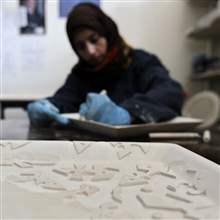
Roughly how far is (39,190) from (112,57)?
90 centimetres

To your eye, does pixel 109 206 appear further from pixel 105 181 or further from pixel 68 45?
pixel 68 45

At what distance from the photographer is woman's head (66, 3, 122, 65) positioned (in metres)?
1.07

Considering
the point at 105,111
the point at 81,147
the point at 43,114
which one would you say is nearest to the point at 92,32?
the point at 43,114

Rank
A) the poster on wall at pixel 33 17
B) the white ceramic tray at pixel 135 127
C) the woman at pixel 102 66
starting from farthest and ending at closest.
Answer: the poster on wall at pixel 33 17
the woman at pixel 102 66
the white ceramic tray at pixel 135 127

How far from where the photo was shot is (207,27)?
5.48 ft

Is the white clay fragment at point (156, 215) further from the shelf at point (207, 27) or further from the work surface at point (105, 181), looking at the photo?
the shelf at point (207, 27)

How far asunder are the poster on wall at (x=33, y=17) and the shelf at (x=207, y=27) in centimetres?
83

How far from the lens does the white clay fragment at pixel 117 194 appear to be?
0.72 feet

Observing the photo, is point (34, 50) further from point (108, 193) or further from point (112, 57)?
point (108, 193)

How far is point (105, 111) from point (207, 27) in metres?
1.27

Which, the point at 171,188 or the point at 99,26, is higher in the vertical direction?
the point at 99,26

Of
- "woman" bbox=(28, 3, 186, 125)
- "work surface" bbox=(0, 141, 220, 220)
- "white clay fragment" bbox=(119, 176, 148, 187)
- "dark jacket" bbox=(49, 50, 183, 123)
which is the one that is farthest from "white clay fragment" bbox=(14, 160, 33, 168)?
"woman" bbox=(28, 3, 186, 125)

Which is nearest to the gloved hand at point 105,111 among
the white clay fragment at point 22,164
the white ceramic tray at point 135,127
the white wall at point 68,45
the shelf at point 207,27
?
the white ceramic tray at point 135,127

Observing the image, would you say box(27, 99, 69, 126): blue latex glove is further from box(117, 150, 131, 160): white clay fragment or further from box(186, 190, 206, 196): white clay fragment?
box(186, 190, 206, 196): white clay fragment
